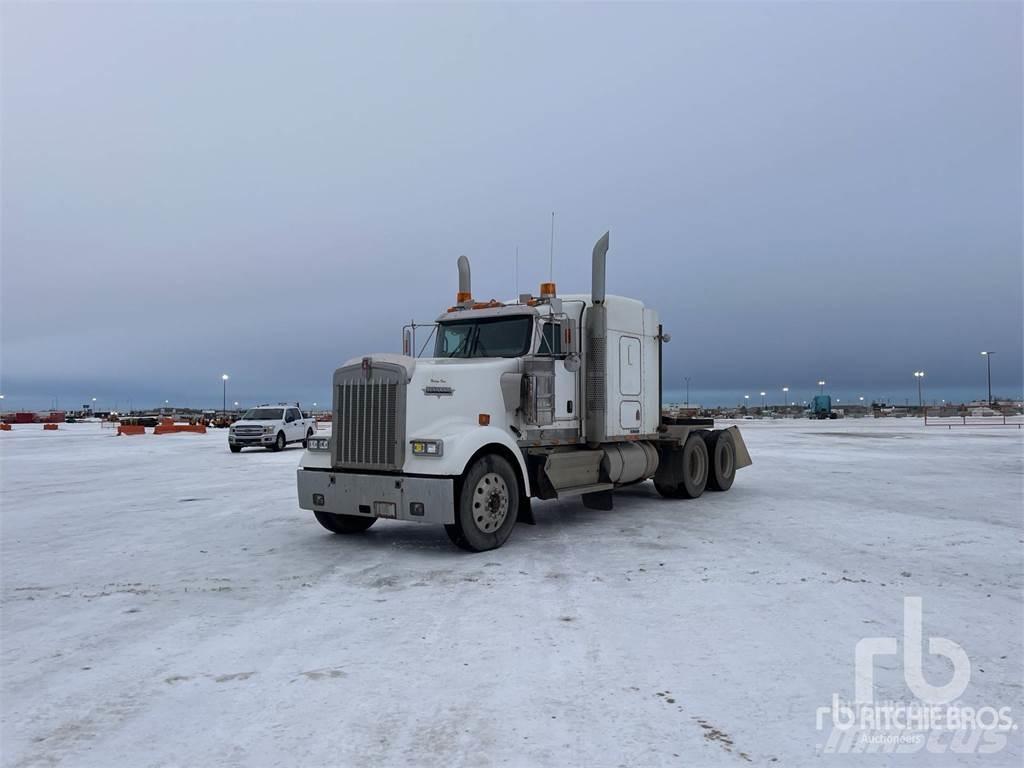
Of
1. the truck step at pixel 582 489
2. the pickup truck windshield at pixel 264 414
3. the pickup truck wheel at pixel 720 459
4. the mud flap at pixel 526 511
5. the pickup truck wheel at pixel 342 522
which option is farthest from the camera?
the pickup truck windshield at pixel 264 414

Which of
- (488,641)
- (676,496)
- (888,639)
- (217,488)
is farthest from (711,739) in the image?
(217,488)

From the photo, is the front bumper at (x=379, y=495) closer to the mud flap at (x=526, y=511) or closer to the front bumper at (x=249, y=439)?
the mud flap at (x=526, y=511)

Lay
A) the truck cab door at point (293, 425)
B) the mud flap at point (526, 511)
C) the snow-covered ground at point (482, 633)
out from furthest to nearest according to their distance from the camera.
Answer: the truck cab door at point (293, 425) < the mud flap at point (526, 511) < the snow-covered ground at point (482, 633)

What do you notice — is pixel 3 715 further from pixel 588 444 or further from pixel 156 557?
pixel 588 444

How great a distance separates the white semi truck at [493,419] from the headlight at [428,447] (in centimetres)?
1

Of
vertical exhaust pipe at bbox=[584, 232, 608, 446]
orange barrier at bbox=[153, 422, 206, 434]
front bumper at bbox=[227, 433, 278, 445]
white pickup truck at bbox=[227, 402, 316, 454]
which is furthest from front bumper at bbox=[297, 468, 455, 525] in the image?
orange barrier at bbox=[153, 422, 206, 434]

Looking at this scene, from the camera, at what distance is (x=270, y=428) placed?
84.9 ft

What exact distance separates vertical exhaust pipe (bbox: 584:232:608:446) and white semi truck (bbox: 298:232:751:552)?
15 mm

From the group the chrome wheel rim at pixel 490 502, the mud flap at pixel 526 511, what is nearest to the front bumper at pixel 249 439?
the mud flap at pixel 526 511

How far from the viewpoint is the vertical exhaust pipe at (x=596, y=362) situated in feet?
32.1

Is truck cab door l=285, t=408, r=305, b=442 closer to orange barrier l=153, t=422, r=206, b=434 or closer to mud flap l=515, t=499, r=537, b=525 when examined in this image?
orange barrier l=153, t=422, r=206, b=434

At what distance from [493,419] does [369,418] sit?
58.6 inches

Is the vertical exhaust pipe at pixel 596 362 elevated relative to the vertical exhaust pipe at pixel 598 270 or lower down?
lower down

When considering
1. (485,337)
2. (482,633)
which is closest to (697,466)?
(485,337)
